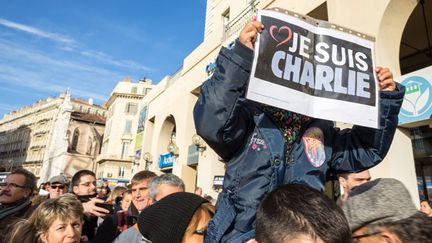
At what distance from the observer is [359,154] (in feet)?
6.12

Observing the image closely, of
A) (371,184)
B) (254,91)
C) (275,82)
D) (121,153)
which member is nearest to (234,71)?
(254,91)

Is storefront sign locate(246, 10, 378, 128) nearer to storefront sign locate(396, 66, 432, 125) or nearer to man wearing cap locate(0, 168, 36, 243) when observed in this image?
man wearing cap locate(0, 168, 36, 243)

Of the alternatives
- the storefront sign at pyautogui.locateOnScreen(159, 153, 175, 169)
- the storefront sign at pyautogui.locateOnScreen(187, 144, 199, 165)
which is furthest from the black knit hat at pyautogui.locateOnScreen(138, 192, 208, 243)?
the storefront sign at pyautogui.locateOnScreen(159, 153, 175, 169)

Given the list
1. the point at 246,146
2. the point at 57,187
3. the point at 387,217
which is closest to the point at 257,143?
the point at 246,146

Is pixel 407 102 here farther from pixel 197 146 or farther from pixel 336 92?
pixel 197 146

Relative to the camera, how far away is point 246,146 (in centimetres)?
163

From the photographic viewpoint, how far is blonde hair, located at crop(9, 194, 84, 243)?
256 centimetres

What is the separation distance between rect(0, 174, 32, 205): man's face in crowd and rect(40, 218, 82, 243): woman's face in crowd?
1476 mm

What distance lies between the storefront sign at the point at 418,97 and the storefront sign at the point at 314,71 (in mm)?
4164

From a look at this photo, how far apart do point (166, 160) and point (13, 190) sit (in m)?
13.0

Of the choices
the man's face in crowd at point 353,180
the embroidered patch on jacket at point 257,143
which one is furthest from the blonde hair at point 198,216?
the man's face in crowd at point 353,180

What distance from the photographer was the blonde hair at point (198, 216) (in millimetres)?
1831

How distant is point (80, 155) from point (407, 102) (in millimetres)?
60585

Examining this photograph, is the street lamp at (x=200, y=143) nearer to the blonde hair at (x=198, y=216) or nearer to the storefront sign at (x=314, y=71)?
the blonde hair at (x=198, y=216)
